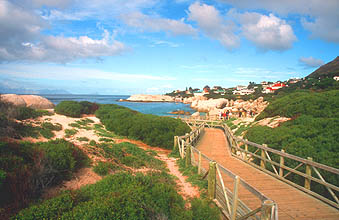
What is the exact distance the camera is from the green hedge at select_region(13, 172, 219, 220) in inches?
158

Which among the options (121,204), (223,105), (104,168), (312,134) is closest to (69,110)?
(104,168)

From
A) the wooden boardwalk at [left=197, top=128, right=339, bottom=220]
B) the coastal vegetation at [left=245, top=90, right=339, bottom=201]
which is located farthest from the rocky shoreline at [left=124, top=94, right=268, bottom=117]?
the wooden boardwalk at [left=197, top=128, right=339, bottom=220]

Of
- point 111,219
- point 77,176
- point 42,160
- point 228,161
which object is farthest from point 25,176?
point 228,161

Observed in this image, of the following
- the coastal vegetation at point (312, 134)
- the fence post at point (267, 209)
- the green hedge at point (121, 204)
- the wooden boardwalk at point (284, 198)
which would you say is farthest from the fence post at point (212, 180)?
the coastal vegetation at point (312, 134)

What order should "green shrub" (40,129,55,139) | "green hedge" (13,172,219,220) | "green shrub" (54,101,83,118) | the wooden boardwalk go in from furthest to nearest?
"green shrub" (54,101,83,118) < "green shrub" (40,129,55,139) < the wooden boardwalk < "green hedge" (13,172,219,220)

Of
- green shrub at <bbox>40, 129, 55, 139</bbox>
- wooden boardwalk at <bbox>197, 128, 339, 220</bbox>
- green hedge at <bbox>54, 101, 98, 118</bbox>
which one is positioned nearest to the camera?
wooden boardwalk at <bbox>197, 128, 339, 220</bbox>

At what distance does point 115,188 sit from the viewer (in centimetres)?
566

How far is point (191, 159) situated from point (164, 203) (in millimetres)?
4489

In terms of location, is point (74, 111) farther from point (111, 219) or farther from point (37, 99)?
point (111, 219)

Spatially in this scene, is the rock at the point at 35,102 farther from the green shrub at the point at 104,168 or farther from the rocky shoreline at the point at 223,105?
the rocky shoreline at the point at 223,105

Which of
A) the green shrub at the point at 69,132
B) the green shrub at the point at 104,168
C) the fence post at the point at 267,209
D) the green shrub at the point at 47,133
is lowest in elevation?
the green shrub at the point at 104,168

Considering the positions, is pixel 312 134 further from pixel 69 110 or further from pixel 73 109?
pixel 73 109

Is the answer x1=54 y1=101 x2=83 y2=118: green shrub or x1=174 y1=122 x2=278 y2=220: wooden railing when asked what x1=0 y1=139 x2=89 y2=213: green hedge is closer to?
x1=174 y1=122 x2=278 y2=220: wooden railing

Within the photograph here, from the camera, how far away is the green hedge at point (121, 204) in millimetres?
4017
